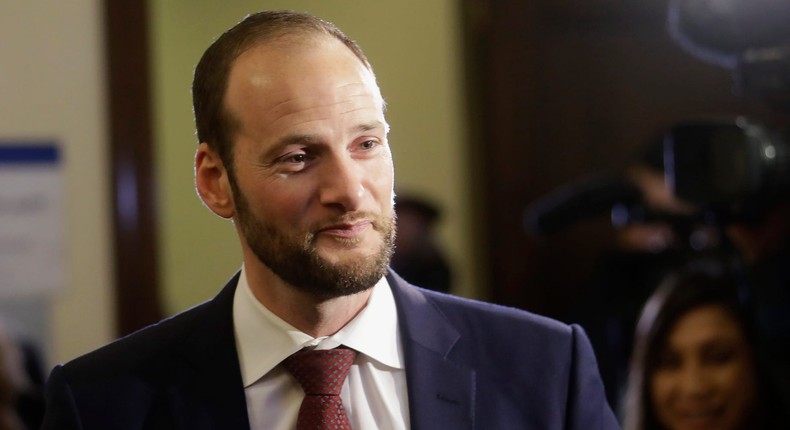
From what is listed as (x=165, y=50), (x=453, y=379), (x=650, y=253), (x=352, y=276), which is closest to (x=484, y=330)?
(x=453, y=379)

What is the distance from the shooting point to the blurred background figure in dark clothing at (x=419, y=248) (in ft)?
7.12

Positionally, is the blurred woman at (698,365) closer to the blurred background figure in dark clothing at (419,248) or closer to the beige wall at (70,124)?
the blurred background figure in dark clothing at (419,248)

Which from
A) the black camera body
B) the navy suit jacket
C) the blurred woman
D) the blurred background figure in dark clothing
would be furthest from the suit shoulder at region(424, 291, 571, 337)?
the blurred background figure in dark clothing

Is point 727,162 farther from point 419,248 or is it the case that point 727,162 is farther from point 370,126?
point 419,248

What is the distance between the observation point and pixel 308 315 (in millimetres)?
870

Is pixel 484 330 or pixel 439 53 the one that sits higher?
pixel 439 53

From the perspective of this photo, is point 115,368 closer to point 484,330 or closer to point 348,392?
point 348,392

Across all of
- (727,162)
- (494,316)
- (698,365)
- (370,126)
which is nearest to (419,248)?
(698,365)

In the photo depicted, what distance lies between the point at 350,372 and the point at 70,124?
43.9 inches

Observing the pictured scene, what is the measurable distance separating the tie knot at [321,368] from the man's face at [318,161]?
0.08m

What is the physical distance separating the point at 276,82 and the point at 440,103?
6.51 feet

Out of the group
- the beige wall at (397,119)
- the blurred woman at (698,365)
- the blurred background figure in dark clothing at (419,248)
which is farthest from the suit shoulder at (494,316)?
the beige wall at (397,119)

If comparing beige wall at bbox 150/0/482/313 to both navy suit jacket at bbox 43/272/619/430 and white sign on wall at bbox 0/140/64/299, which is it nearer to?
white sign on wall at bbox 0/140/64/299

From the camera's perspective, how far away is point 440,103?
2.77 m
